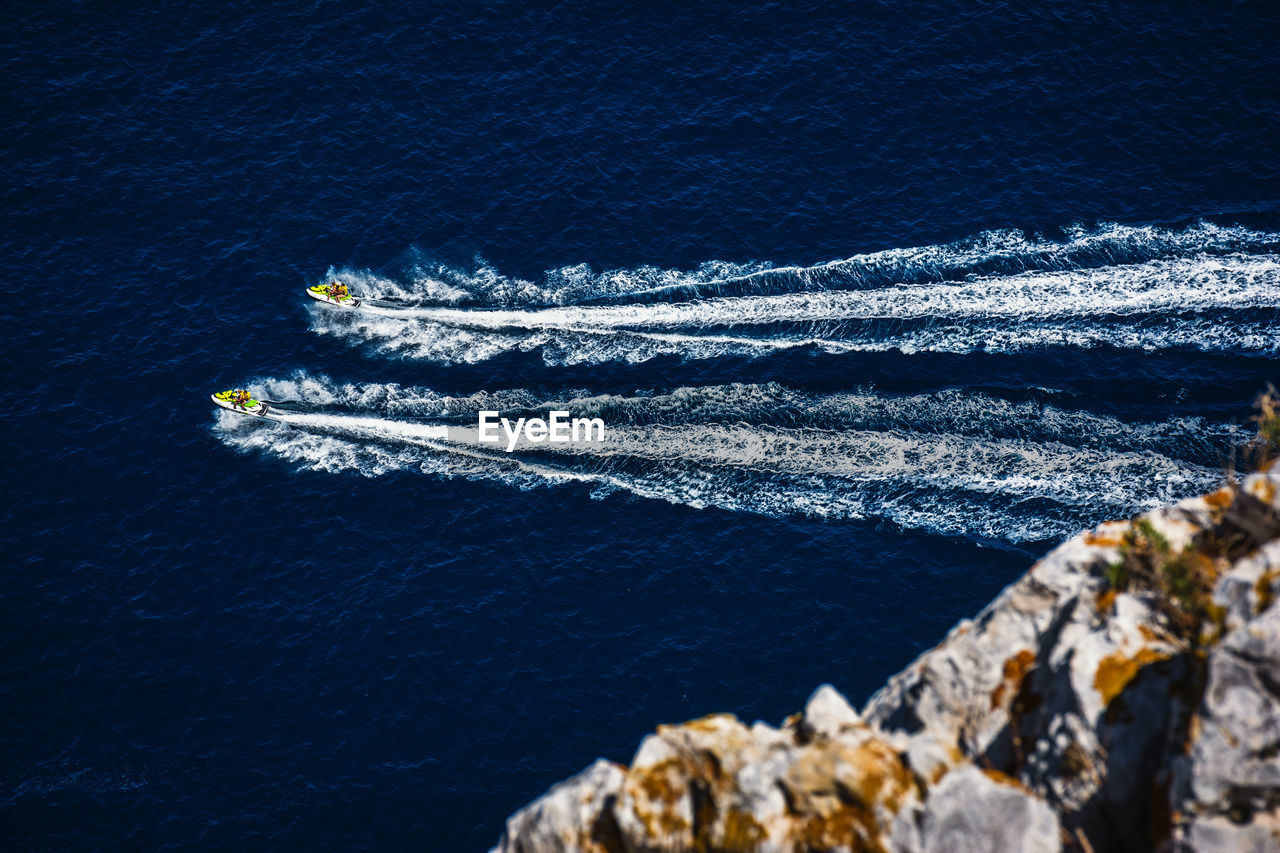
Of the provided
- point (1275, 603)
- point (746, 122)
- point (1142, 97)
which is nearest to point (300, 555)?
point (746, 122)

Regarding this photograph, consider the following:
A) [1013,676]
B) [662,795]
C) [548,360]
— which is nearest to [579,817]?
[662,795]

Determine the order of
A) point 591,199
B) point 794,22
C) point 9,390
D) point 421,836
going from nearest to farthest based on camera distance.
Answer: point 421,836, point 9,390, point 591,199, point 794,22

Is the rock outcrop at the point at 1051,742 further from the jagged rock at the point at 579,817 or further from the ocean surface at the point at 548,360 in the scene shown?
the ocean surface at the point at 548,360

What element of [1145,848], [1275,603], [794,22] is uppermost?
[794,22]

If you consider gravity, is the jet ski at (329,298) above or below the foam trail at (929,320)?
above

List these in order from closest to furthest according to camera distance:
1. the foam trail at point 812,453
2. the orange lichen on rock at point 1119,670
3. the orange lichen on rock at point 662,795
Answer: the orange lichen on rock at point 1119,670 < the orange lichen on rock at point 662,795 < the foam trail at point 812,453

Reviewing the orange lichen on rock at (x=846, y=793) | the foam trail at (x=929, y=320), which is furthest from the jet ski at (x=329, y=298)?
the orange lichen on rock at (x=846, y=793)

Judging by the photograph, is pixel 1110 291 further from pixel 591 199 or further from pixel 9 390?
pixel 9 390

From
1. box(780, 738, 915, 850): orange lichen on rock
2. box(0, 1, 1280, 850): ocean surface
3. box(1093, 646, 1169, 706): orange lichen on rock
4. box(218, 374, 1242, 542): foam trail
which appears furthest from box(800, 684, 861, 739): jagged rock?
box(218, 374, 1242, 542): foam trail

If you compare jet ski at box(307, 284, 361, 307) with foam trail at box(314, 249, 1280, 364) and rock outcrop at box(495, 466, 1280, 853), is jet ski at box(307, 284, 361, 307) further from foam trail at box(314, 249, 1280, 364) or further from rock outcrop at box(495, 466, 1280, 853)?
rock outcrop at box(495, 466, 1280, 853)
